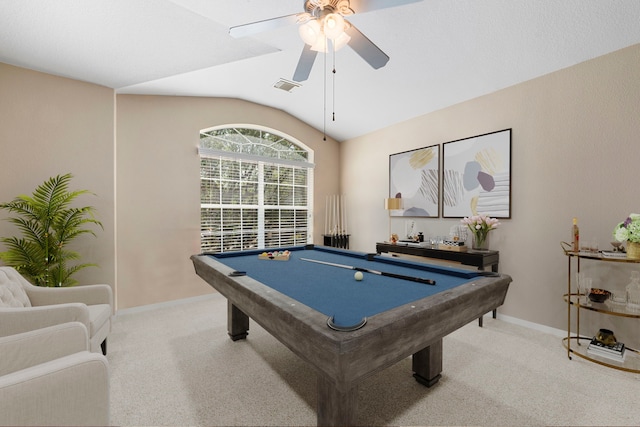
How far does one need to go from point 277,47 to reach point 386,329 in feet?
9.96

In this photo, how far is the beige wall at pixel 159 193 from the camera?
363cm

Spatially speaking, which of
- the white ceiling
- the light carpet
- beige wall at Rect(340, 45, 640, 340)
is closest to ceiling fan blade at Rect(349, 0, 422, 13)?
the white ceiling

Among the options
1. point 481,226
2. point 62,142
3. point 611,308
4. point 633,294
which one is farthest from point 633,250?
point 62,142

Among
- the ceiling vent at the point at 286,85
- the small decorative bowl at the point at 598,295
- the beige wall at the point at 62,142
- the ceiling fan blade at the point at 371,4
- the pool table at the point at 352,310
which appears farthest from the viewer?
the ceiling vent at the point at 286,85

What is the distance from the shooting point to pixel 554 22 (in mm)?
2328

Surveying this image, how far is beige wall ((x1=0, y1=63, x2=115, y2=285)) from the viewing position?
279cm

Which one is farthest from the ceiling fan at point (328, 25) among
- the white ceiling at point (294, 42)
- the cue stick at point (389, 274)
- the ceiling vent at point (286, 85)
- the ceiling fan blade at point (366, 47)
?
the ceiling vent at point (286, 85)

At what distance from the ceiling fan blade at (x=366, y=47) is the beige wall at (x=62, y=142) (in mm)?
3063

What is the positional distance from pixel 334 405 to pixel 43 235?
3.26 meters

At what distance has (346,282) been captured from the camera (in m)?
1.86

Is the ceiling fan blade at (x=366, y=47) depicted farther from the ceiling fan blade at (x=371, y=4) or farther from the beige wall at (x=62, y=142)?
the beige wall at (x=62, y=142)

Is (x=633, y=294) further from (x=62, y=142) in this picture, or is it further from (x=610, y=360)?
(x=62, y=142)

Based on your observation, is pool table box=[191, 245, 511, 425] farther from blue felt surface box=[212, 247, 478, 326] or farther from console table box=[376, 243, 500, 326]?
console table box=[376, 243, 500, 326]

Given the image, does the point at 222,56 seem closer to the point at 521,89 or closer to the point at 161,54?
the point at 161,54
